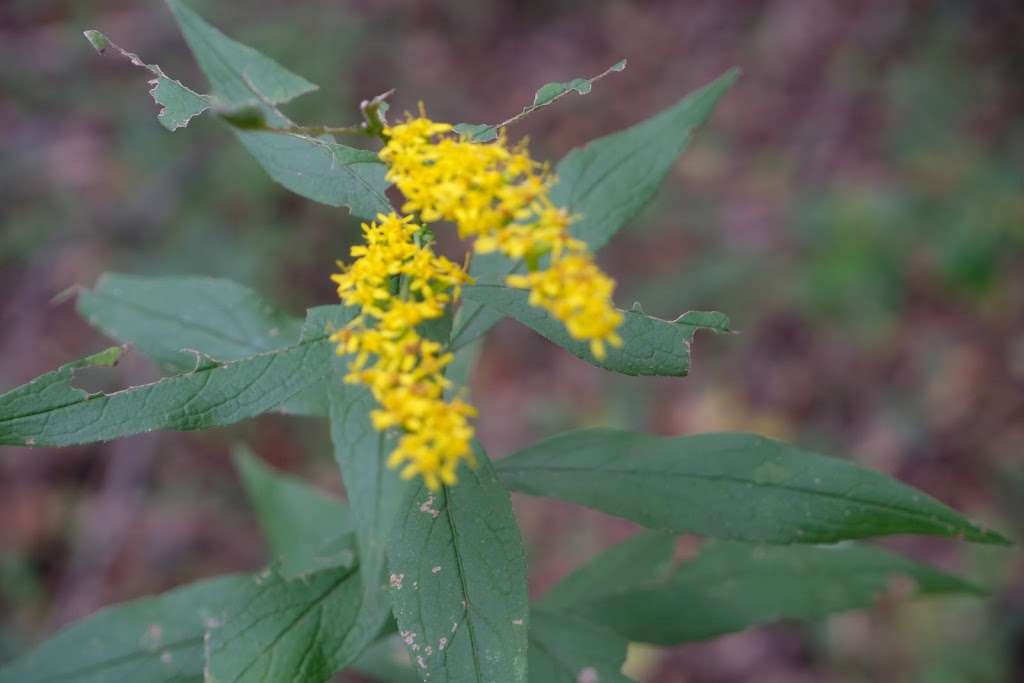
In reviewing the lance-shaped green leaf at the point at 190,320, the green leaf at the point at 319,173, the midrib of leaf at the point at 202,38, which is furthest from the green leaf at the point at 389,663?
the midrib of leaf at the point at 202,38

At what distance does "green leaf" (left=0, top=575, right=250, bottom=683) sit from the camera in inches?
108

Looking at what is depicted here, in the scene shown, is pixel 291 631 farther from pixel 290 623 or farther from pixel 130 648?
pixel 130 648

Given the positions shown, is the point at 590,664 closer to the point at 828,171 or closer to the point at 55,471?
the point at 55,471

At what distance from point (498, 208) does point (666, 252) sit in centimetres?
475

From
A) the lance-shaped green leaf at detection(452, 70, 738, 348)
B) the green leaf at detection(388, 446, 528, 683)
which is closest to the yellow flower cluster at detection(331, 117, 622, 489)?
the green leaf at detection(388, 446, 528, 683)

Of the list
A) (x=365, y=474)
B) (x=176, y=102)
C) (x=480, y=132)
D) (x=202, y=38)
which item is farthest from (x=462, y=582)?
(x=202, y=38)

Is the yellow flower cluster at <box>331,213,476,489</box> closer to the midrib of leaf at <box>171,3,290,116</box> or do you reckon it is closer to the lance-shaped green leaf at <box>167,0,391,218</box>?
the lance-shaped green leaf at <box>167,0,391,218</box>

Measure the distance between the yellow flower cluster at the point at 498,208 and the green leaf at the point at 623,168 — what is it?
50cm

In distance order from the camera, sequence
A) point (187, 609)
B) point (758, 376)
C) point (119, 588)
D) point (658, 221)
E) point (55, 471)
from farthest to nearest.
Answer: point (658, 221) < point (758, 376) < point (55, 471) < point (119, 588) < point (187, 609)

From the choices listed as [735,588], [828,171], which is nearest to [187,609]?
[735,588]

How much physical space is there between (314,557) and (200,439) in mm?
3613

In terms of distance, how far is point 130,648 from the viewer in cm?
279

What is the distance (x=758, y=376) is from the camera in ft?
19.9

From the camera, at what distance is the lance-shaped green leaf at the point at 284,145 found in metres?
2.35
